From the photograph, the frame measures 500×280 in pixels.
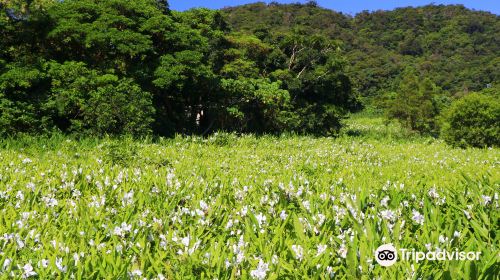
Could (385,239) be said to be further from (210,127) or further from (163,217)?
(210,127)

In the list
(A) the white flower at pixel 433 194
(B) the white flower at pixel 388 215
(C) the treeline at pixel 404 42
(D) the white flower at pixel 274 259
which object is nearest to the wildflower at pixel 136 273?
(D) the white flower at pixel 274 259

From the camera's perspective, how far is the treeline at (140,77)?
13.3 metres

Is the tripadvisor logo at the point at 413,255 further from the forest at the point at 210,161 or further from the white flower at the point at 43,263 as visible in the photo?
the white flower at the point at 43,263

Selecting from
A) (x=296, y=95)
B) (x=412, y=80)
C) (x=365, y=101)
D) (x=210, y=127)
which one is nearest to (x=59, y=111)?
(x=210, y=127)

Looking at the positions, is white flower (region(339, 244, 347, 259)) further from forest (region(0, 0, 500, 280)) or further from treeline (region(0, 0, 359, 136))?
treeline (region(0, 0, 359, 136))

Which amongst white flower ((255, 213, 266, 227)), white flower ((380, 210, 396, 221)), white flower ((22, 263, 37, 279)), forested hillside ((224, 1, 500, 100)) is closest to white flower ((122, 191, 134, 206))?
white flower ((255, 213, 266, 227))

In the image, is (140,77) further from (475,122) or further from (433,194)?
(475,122)

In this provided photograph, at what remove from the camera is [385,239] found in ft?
6.68

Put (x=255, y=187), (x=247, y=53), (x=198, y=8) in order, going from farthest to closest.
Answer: (x=247, y=53)
(x=198, y=8)
(x=255, y=187)

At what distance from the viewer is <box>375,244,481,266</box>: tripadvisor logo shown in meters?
1.79

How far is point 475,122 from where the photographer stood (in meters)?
19.3

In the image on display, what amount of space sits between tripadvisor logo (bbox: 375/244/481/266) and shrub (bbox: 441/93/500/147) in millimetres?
19478

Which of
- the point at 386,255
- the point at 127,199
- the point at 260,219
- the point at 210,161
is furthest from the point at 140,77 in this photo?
the point at 386,255

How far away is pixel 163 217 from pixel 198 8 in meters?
21.1
